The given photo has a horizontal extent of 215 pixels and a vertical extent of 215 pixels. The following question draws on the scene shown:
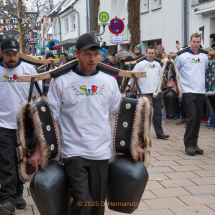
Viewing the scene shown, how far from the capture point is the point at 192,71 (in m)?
7.22

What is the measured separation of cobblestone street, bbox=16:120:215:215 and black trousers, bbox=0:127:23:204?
1.08 ft

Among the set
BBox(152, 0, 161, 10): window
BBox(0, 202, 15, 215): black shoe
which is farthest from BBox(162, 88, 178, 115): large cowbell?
BBox(152, 0, 161, 10): window

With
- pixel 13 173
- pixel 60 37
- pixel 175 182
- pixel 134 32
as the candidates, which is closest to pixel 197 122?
pixel 175 182

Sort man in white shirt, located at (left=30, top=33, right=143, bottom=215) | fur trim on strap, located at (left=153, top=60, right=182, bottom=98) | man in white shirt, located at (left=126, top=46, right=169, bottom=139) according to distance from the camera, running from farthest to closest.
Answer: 1. man in white shirt, located at (left=126, top=46, right=169, bottom=139)
2. fur trim on strap, located at (left=153, top=60, right=182, bottom=98)
3. man in white shirt, located at (left=30, top=33, right=143, bottom=215)

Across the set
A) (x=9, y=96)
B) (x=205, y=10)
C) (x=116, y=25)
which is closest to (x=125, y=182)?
(x=9, y=96)

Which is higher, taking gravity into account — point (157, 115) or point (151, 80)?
point (151, 80)

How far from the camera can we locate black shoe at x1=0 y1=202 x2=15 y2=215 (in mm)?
4367

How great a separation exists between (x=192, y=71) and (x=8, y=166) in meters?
3.73

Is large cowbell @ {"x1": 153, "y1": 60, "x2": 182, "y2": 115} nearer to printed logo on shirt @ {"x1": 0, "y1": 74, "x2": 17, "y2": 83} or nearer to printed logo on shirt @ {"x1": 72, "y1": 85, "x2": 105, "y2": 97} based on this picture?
printed logo on shirt @ {"x1": 0, "y1": 74, "x2": 17, "y2": 83}

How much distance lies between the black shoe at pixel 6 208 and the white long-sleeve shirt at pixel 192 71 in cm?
378

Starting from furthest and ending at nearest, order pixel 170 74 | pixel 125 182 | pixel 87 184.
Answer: pixel 170 74 < pixel 125 182 < pixel 87 184

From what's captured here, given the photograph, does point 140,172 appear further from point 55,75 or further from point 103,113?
point 55,75

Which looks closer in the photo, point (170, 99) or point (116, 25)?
point (170, 99)

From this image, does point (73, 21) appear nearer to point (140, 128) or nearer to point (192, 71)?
point (192, 71)
